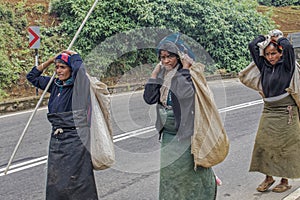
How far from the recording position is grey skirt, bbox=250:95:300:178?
504cm

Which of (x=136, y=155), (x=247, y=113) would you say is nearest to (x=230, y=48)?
(x=247, y=113)

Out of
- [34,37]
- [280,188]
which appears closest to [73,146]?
[280,188]

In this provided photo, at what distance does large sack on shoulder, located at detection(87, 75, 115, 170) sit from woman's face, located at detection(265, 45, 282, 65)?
7.17 feet

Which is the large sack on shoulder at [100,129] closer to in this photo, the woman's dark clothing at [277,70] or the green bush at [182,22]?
the woman's dark clothing at [277,70]

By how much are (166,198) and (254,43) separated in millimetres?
2350

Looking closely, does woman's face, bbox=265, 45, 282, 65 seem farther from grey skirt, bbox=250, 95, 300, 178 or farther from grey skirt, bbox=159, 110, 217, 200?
grey skirt, bbox=159, 110, 217, 200

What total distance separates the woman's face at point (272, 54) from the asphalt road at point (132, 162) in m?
0.63

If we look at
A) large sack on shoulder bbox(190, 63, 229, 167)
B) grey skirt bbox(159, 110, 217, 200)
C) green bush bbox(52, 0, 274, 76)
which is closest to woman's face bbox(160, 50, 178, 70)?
large sack on shoulder bbox(190, 63, 229, 167)

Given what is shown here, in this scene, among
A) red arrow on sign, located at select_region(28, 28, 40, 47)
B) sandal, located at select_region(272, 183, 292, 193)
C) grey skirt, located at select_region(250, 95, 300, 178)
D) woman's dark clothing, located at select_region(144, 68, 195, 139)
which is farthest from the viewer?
Answer: red arrow on sign, located at select_region(28, 28, 40, 47)

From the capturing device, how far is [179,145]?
11.9 feet

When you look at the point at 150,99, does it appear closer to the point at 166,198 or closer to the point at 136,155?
the point at 166,198

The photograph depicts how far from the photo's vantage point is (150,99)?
12.2 ft

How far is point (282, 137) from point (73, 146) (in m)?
2.62

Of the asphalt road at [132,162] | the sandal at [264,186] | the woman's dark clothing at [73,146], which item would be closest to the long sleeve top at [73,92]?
the woman's dark clothing at [73,146]
